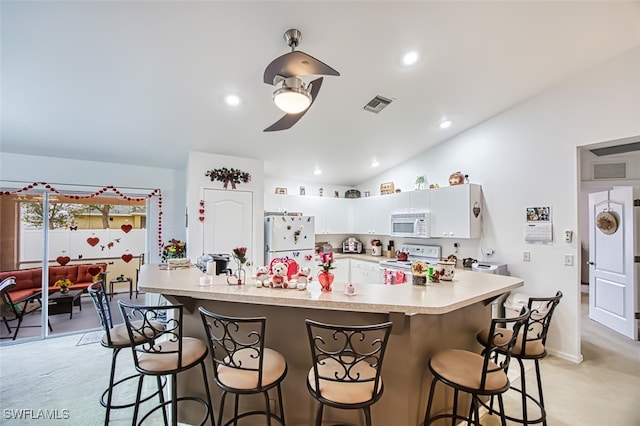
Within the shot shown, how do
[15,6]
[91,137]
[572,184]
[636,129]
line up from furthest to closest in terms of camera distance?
[91,137] < [572,184] < [636,129] < [15,6]

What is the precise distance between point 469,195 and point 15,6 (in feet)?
15.4

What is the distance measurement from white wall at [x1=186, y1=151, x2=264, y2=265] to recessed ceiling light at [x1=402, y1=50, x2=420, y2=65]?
8.78ft

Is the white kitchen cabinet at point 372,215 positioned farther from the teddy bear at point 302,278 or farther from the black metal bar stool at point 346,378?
the black metal bar stool at point 346,378

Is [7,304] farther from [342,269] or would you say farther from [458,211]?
[458,211]

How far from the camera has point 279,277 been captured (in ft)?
6.69

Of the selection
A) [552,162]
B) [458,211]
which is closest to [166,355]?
[458,211]

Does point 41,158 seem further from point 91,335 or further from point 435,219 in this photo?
point 435,219

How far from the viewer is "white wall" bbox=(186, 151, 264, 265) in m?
4.03

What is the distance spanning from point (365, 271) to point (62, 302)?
189 inches

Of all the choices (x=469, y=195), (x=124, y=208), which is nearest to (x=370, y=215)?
(x=469, y=195)

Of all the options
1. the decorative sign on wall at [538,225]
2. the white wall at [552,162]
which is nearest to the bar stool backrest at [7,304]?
the white wall at [552,162]

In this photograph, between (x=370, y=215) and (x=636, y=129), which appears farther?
(x=370, y=215)

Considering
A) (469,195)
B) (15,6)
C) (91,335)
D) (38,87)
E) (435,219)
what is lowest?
(91,335)

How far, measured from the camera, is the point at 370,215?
5.68 m
